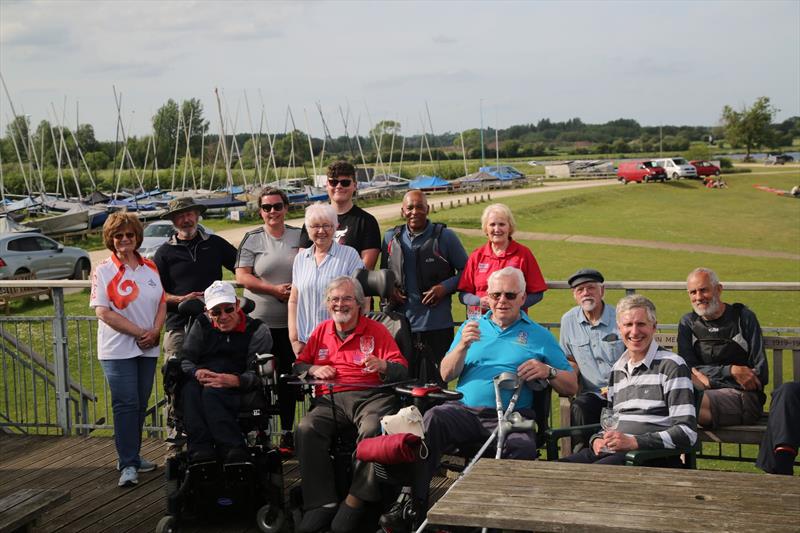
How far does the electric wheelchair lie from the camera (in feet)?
15.9

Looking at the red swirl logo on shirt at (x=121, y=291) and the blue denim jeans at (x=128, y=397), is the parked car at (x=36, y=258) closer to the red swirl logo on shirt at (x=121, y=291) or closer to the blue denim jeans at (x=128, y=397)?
the blue denim jeans at (x=128, y=397)

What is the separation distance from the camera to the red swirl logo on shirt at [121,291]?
576 centimetres

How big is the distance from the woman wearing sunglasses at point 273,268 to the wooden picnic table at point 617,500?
9.26 ft

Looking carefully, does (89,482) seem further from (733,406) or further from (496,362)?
(733,406)

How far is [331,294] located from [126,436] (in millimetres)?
1952

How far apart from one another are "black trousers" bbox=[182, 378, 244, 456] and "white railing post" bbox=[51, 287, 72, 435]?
7.60 ft

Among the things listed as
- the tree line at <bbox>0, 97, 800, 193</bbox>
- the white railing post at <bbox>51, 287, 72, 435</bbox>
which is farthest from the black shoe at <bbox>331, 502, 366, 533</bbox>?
the tree line at <bbox>0, 97, 800, 193</bbox>

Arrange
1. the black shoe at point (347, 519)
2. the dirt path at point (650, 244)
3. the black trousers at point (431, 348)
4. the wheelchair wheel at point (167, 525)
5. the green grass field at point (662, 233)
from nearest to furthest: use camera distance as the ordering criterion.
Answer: the black shoe at point (347, 519)
the wheelchair wheel at point (167, 525)
the black trousers at point (431, 348)
the green grass field at point (662, 233)
the dirt path at point (650, 244)

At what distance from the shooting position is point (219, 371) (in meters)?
5.23

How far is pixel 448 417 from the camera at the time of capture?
461 centimetres

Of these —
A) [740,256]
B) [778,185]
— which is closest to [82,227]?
[740,256]

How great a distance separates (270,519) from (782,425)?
283cm

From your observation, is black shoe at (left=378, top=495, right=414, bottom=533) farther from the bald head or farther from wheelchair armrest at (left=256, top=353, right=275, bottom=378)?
the bald head

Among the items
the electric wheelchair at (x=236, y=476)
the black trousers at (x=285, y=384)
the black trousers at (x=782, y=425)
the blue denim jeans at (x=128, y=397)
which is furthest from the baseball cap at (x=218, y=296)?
the black trousers at (x=782, y=425)
